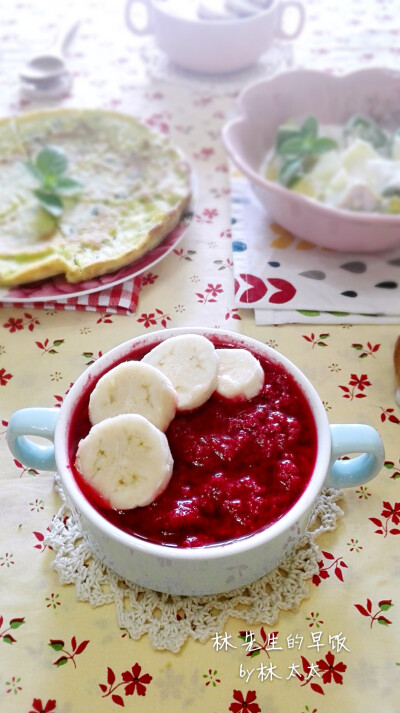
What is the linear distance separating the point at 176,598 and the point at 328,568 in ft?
0.75

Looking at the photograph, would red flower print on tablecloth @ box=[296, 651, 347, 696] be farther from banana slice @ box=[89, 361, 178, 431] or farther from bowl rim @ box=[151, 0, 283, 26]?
bowl rim @ box=[151, 0, 283, 26]

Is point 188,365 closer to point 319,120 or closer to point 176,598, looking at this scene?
point 176,598

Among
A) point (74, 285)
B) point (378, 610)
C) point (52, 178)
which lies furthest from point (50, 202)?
point (378, 610)

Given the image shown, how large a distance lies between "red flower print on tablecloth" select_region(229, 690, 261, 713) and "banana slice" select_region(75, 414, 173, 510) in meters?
0.27

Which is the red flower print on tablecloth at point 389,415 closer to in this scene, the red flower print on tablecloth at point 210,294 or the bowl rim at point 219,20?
the red flower print on tablecloth at point 210,294

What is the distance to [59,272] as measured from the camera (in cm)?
138

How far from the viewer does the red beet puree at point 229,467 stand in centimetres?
85

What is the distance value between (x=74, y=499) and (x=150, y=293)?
0.67 metres

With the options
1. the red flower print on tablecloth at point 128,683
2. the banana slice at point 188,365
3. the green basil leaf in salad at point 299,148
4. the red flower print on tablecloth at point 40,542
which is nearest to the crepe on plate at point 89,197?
the green basil leaf in salad at point 299,148

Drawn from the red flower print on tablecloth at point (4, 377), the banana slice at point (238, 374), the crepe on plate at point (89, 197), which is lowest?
the red flower print on tablecloth at point (4, 377)

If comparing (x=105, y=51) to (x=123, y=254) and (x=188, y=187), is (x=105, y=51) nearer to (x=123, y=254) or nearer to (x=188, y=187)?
(x=188, y=187)

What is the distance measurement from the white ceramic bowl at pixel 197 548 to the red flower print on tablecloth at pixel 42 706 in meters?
0.17

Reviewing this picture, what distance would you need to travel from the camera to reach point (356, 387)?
48.9 inches

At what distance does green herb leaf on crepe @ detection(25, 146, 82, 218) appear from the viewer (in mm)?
1556
